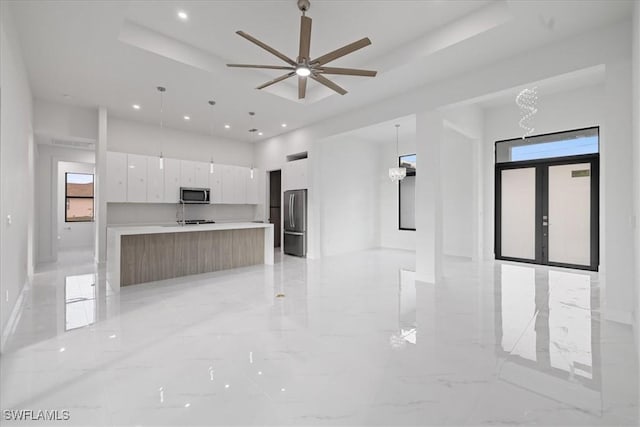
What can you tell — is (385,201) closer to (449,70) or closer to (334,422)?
(449,70)

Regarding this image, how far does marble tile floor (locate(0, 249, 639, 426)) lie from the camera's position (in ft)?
5.80

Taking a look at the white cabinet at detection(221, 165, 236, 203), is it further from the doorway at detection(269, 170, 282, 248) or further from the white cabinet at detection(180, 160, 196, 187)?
the doorway at detection(269, 170, 282, 248)

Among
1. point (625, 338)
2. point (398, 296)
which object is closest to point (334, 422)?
point (398, 296)

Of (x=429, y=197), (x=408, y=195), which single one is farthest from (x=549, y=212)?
(x=408, y=195)

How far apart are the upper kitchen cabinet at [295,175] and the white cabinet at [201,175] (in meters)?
1.92

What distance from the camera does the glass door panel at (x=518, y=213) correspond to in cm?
630

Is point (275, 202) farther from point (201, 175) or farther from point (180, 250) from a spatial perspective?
point (180, 250)

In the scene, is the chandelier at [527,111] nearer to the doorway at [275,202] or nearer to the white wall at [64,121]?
the doorway at [275,202]

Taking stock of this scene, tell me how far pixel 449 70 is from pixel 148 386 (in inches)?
195

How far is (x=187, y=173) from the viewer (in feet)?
23.8

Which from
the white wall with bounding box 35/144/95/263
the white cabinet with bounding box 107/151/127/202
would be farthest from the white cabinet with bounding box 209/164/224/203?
the white wall with bounding box 35/144/95/263

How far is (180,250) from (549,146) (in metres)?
7.34

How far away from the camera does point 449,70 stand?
4.32m

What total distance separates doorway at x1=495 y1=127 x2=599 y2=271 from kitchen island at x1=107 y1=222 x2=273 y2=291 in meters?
5.17
